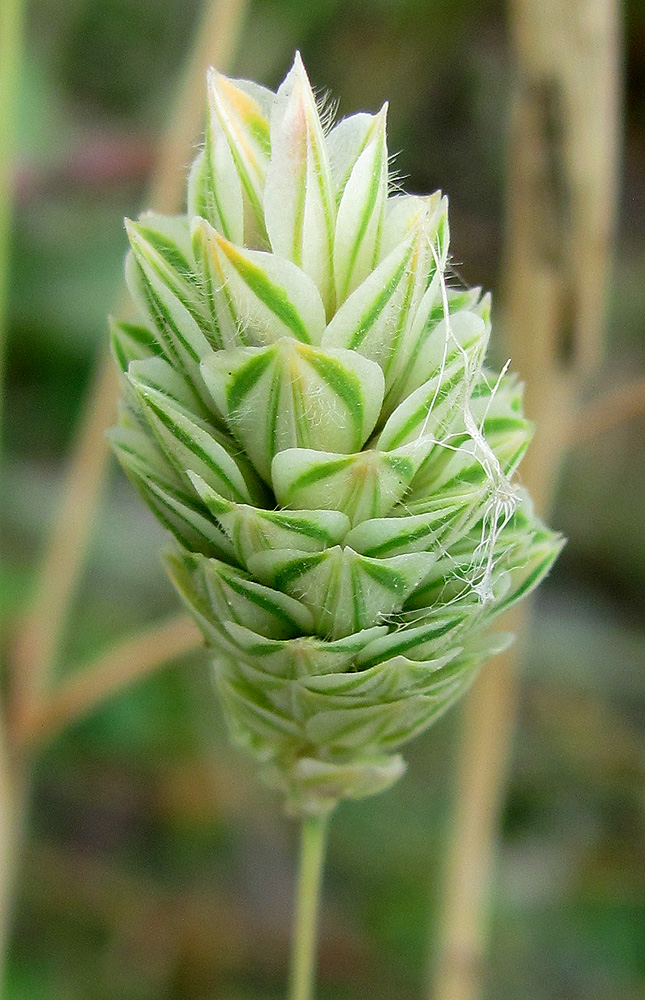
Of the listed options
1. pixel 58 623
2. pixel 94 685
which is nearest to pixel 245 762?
pixel 58 623

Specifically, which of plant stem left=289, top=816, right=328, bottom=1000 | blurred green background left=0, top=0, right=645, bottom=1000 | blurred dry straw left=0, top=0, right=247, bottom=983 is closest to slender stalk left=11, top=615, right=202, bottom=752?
blurred dry straw left=0, top=0, right=247, bottom=983

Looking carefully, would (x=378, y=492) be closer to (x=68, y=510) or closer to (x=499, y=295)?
(x=68, y=510)

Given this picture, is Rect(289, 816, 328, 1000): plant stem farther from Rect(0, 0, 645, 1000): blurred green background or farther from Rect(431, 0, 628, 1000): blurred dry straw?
Rect(0, 0, 645, 1000): blurred green background

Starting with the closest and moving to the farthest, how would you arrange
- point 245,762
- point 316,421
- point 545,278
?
point 316,421 < point 545,278 < point 245,762

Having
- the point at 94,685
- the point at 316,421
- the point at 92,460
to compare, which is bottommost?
the point at 94,685

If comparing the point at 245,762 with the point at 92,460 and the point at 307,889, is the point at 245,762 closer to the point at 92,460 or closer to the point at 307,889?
the point at 92,460
